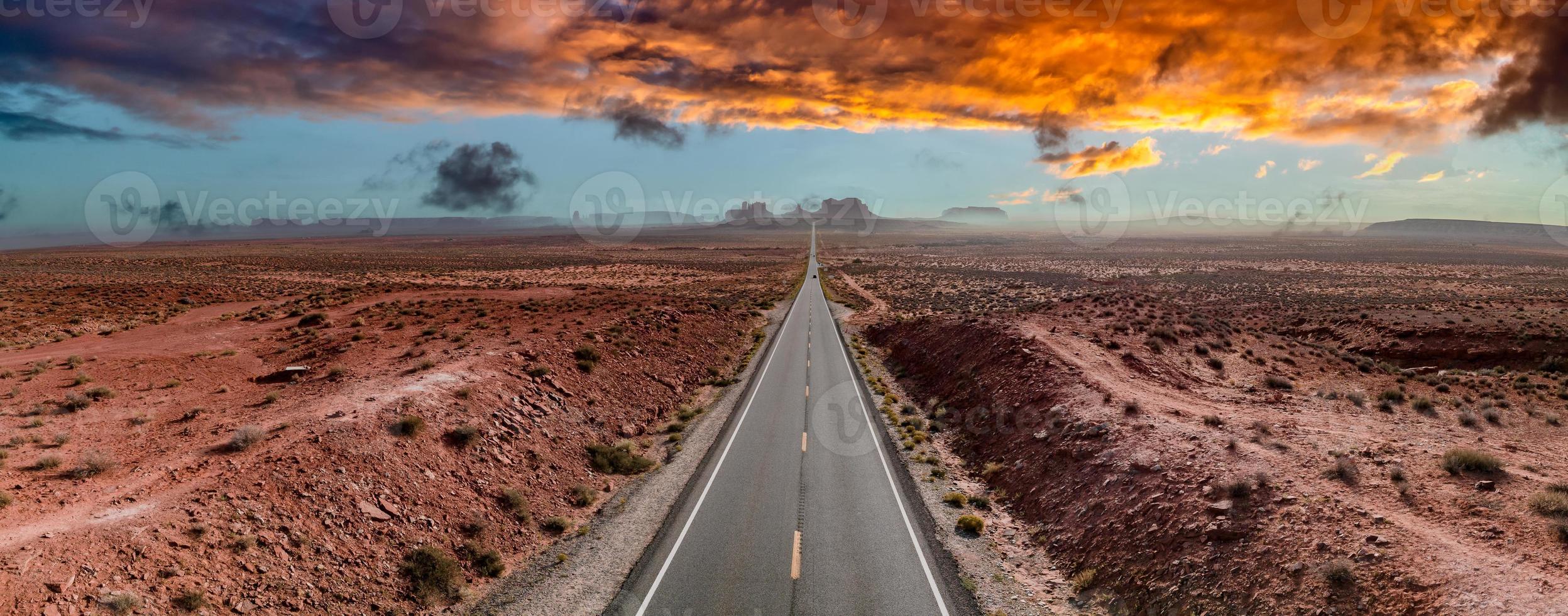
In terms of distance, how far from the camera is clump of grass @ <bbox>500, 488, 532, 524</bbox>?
573 inches

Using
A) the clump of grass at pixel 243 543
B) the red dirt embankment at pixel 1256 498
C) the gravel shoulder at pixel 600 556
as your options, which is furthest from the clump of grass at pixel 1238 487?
the clump of grass at pixel 243 543

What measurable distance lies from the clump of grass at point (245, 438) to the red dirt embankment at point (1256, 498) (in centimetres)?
1735

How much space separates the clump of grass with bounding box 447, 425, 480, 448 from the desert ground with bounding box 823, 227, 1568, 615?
12131mm

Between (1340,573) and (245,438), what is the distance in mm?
20534

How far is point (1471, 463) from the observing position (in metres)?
11.9

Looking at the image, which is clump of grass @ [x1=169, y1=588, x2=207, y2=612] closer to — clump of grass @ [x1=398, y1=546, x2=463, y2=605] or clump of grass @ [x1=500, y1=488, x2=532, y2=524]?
clump of grass @ [x1=398, y1=546, x2=463, y2=605]

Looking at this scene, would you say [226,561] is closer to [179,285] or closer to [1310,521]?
[1310,521]

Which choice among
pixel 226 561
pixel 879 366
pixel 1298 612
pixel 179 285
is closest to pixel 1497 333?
pixel 879 366

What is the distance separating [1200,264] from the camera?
11331 centimetres

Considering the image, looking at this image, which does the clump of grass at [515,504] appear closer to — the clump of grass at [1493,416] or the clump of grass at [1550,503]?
the clump of grass at [1550,503]

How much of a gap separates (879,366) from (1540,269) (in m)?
129

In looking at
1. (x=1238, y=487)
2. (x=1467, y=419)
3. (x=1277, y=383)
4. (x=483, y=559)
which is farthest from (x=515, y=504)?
(x=1277, y=383)
